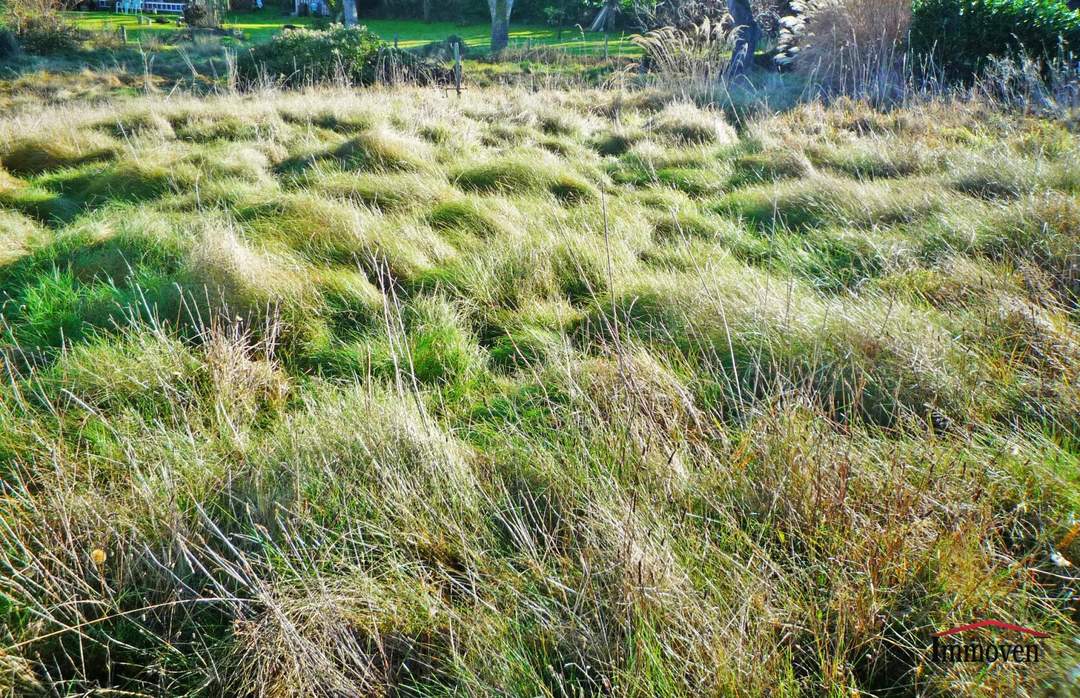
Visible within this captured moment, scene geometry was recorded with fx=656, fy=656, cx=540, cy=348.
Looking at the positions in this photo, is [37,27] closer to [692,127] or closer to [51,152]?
[51,152]

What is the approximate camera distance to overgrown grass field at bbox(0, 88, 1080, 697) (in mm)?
1657

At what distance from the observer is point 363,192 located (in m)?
5.52

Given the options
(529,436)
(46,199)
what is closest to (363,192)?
(46,199)

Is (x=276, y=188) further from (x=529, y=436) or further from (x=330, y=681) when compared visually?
(x=330, y=681)

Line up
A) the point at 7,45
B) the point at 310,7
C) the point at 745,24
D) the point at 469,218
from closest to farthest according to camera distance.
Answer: the point at 469,218, the point at 745,24, the point at 7,45, the point at 310,7

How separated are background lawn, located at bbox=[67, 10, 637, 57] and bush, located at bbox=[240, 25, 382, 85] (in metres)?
9.87

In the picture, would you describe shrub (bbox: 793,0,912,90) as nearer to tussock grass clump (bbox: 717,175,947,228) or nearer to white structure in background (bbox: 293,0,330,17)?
tussock grass clump (bbox: 717,175,947,228)

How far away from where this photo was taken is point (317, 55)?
52.5 ft

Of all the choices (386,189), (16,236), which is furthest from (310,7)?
(16,236)

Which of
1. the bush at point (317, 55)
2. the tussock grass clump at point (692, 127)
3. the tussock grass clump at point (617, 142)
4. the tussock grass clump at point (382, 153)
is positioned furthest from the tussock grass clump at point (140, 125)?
the bush at point (317, 55)

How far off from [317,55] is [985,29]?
13.8 metres

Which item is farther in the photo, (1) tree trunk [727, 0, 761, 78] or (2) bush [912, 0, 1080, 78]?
(1) tree trunk [727, 0, 761, 78]

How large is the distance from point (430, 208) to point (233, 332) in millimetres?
2522

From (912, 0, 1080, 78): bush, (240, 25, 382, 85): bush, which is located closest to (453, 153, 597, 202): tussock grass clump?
(912, 0, 1080, 78): bush
